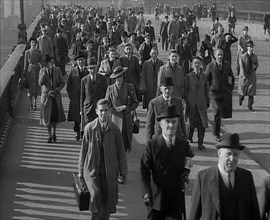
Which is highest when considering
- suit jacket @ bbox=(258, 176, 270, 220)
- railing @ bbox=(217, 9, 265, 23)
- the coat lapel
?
the coat lapel

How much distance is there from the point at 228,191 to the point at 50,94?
7.25 meters

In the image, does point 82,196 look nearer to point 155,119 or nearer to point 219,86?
point 155,119

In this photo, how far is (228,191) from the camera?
5.59 m

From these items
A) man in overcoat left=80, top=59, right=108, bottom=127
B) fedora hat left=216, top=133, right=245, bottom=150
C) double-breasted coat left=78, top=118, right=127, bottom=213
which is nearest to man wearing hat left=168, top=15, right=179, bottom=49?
man in overcoat left=80, top=59, right=108, bottom=127

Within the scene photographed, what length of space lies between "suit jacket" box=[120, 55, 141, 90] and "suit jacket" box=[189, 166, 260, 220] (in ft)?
26.5

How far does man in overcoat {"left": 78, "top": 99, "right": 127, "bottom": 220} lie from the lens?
299 inches

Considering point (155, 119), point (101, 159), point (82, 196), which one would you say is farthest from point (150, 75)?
point (82, 196)

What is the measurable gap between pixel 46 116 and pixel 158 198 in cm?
598

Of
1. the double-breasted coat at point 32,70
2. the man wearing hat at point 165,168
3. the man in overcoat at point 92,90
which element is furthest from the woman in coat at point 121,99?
the double-breasted coat at point 32,70

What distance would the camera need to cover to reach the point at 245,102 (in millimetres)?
17672

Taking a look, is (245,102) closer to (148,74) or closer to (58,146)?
(148,74)

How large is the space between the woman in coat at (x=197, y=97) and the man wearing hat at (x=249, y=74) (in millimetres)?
4327

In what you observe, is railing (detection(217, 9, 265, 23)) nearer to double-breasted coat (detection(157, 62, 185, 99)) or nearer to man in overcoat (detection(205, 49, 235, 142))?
man in overcoat (detection(205, 49, 235, 142))

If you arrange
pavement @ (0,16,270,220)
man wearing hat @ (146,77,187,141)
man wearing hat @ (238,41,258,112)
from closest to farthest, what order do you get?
man wearing hat @ (146,77,187,141), pavement @ (0,16,270,220), man wearing hat @ (238,41,258,112)
